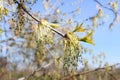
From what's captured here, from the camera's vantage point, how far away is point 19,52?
6414 mm

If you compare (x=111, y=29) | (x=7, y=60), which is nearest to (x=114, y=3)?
(x=111, y=29)

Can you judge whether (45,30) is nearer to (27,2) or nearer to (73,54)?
(73,54)

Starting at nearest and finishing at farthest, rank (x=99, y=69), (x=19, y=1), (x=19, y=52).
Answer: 1. (x=19, y=1)
2. (x=99, y=69)
3. (x=19, y=52)

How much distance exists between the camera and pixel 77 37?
2.12 m

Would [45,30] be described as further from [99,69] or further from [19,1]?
[99,69]

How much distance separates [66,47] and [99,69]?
12.8 ft

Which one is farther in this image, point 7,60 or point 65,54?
point 7,60

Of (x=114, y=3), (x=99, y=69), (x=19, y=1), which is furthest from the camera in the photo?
(x=99, y=69)

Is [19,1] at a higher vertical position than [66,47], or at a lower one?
higher

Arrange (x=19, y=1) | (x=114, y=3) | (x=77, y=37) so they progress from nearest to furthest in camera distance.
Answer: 1. (x=77, y=37)
2. (x=19, y=1)
3. (x=114, y=3)

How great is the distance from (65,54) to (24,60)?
440 centimetres

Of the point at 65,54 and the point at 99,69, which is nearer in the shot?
the point at 65,54

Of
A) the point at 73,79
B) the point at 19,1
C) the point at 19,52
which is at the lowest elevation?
the point at 73,79

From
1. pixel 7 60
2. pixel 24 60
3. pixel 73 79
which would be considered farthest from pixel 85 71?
pixel 7 60
